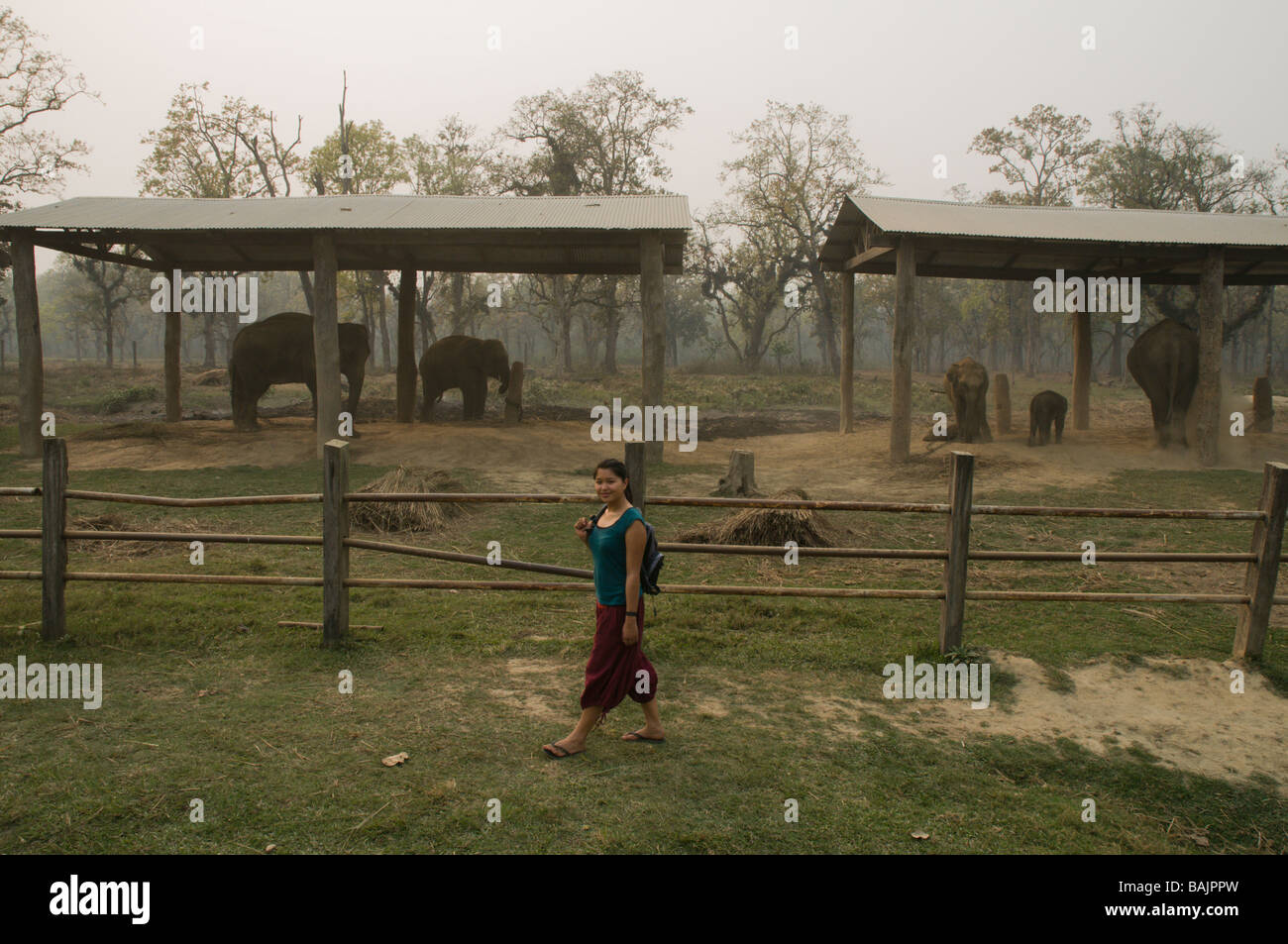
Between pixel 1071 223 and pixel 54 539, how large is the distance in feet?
48.0

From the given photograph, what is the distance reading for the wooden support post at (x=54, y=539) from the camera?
5234mm

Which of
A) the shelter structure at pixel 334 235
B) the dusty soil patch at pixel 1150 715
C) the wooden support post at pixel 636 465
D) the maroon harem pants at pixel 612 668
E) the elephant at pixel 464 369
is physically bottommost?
the dusty soil patch at pixel 1150 715

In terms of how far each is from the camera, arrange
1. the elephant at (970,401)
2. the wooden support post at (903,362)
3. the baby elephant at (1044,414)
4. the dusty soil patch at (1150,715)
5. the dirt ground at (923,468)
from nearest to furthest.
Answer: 1. the dusty soil patch at (1150,715)
2. the dirt ground at (923,468)
3. the wooden support post at (903,362)
4. the baby elephant at (1044,414)
5. the elephant at (970,401)

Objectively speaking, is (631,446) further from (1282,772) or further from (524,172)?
(524,172)

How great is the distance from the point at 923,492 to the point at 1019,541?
277 centimetres

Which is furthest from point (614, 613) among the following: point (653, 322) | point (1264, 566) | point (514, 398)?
point (514, 398)

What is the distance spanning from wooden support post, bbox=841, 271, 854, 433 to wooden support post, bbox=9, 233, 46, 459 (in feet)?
44.3

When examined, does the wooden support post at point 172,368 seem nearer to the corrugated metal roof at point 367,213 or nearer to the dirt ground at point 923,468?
the dirt ground at point 923,468

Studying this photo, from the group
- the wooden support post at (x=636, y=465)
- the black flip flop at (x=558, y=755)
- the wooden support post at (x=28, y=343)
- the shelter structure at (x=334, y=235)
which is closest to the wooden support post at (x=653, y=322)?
the shelter structure at (x=334, y=235)

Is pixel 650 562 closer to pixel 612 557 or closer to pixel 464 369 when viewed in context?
pixel 612 557

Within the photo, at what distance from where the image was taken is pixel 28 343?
13.0 m

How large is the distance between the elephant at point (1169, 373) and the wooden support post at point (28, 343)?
680 inches

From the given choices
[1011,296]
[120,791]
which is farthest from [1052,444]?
[1011,296]

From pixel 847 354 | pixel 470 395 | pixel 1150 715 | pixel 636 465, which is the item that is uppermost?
pixel 847 354
